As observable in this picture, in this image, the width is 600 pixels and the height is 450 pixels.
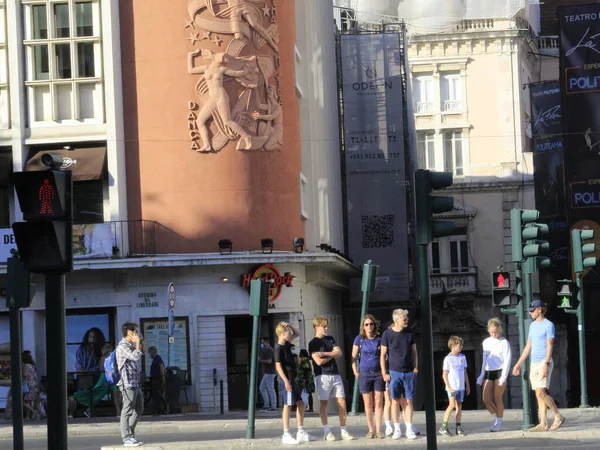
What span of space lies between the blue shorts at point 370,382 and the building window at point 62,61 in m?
18.3

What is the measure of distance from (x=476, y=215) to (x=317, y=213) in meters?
19.3

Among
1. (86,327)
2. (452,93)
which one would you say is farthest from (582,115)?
(86,327)

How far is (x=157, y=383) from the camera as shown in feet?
114

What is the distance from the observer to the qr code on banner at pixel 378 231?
50562 millimetres

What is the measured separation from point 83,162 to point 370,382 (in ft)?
58.8

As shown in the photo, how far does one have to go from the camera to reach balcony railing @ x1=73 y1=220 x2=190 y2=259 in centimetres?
3669

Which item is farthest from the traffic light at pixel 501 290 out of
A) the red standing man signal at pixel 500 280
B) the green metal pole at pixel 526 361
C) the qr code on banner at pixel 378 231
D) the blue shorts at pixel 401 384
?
the qr code on banner at pixel 378 231

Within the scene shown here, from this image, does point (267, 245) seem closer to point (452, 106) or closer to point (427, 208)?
point (427, 208)

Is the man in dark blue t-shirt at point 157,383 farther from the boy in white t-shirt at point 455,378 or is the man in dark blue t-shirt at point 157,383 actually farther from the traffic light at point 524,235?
the traffic light at point 524,235

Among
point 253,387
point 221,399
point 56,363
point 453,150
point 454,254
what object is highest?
point 453,150

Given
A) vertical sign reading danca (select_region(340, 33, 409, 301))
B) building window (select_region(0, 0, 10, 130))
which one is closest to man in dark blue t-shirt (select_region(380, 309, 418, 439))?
building window (select_region(0, 0, 10, 130))

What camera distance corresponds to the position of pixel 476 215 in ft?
202

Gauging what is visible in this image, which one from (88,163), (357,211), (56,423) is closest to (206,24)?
(88,163)

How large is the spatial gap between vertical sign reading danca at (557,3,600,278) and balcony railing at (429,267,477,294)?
5.53 m
